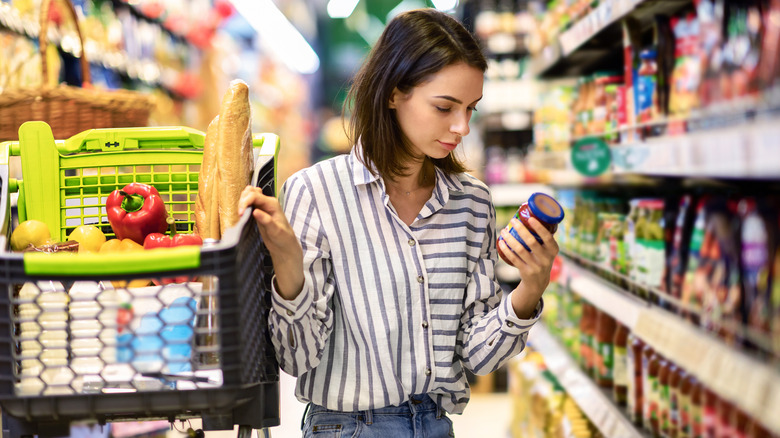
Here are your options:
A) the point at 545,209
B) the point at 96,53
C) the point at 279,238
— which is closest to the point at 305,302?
the point at 279,238

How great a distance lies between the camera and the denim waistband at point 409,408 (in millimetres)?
1666

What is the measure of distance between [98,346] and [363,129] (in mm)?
785

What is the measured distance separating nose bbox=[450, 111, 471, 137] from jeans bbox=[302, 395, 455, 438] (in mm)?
590

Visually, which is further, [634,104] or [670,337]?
[634,104]

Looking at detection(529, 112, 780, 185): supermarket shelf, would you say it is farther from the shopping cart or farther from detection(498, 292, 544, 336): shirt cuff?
the shopping cart

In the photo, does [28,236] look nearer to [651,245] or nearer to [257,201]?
[257,201]

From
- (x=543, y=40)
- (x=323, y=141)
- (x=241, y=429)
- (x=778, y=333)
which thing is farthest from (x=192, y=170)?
(x=323, y=141)

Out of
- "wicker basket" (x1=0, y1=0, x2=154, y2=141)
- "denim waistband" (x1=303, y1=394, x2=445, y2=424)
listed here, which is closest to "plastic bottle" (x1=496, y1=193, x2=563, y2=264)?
"denim waistband" (x1=303, y1=394, x2=445, y2=424)

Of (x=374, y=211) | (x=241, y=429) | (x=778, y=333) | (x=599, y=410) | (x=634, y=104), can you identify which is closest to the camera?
(x=778, y=333)

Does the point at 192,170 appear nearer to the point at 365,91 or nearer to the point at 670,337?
the point at 365,91

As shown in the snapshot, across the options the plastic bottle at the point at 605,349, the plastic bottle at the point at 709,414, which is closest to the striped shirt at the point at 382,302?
the plastic bottle at the point at 709,414

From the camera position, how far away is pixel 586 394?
263 centimetres

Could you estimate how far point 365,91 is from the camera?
175cm

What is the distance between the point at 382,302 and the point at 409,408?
241mm
